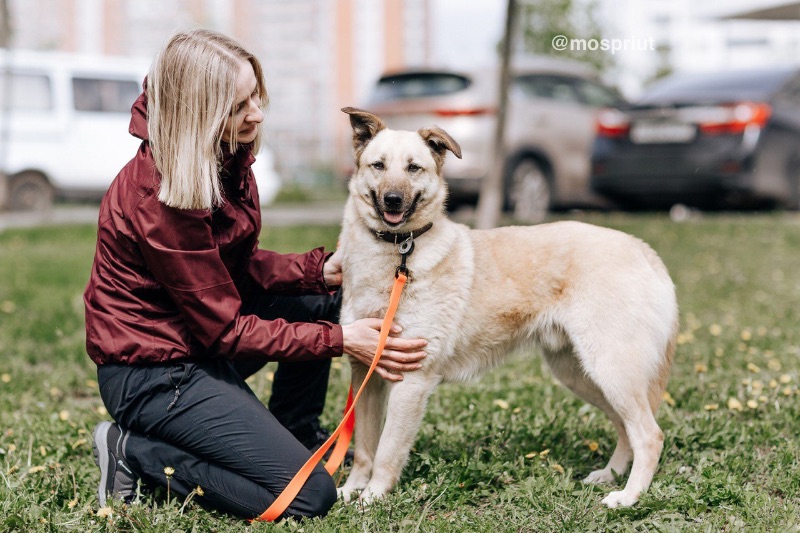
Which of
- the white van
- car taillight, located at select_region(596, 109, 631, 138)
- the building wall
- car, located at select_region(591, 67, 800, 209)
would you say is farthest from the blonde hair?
the building wall

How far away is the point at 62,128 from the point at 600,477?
35.7 feet

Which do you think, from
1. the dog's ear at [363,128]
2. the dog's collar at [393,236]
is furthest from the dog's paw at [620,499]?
the dog's ear at [363,128]

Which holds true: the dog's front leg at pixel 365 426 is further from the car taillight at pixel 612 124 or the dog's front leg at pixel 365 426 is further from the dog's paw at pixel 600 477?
the car taillight at pixel 612 124

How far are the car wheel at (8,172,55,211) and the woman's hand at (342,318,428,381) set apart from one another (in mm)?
10245

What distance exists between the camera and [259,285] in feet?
11.2

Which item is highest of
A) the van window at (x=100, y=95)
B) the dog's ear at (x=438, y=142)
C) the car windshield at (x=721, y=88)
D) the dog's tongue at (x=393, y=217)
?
the dog's ear at (x=438, y=142)

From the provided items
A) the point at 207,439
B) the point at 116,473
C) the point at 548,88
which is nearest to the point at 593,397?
the point at 207,439

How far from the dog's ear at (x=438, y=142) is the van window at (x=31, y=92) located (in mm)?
10413

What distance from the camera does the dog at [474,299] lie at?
123 inches

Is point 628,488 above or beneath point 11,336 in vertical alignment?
above

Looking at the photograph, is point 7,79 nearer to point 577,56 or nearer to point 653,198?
point 653,198

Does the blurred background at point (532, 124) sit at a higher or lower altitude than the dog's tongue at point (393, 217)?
lower

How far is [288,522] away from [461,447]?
36.2 inches

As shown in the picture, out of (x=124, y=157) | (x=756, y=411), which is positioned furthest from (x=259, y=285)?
(x=124, y=157)
